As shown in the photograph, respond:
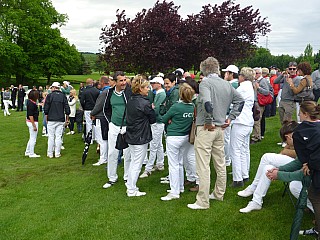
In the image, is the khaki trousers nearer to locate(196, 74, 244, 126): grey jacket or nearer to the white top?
locate(196, 74, 244, 126): grey jacket

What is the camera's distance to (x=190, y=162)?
6.21 meters

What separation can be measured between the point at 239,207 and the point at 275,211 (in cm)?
54

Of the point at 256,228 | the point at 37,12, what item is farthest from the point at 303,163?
the point at 37,12

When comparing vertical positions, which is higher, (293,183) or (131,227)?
(293,183)

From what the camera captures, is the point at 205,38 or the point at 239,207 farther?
the point at 205,38

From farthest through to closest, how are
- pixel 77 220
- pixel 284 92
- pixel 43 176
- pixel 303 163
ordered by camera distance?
pixel 284 92 < pixel 43 176 < pixel 77 220 < pixel 303 163

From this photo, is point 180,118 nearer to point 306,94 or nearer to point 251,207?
point 251,207

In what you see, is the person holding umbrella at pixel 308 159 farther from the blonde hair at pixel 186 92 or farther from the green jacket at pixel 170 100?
the green jacket at pixel 170 100

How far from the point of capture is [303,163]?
149 inches

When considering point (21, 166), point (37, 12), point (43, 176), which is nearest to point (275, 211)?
point (43, 176)

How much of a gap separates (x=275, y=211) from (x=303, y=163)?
149 centimetres

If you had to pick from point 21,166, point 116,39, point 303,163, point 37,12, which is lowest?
point 21,166

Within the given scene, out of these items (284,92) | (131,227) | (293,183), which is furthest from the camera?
(284,92)

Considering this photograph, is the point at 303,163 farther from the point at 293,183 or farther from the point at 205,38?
the point at 205,38
